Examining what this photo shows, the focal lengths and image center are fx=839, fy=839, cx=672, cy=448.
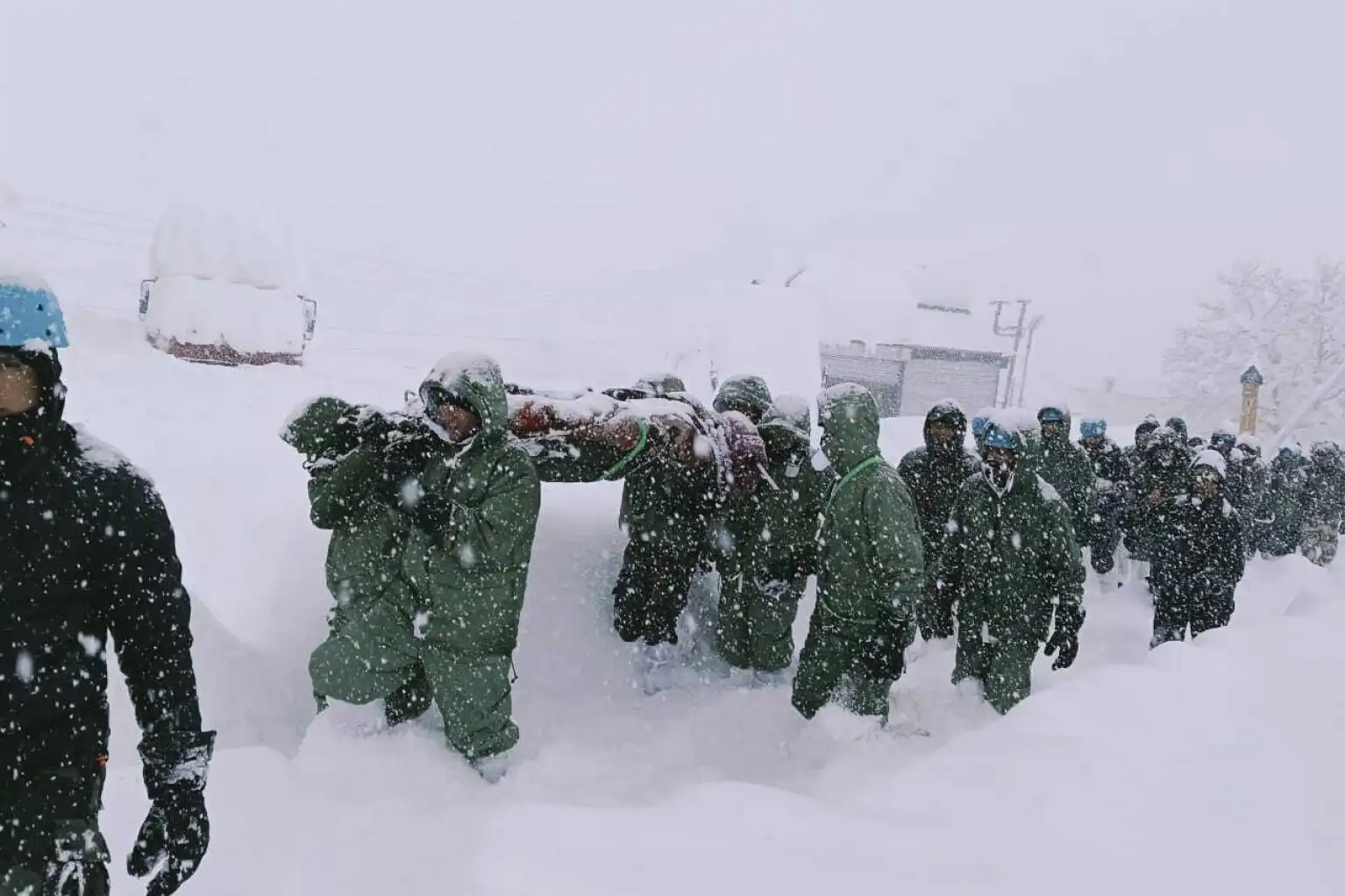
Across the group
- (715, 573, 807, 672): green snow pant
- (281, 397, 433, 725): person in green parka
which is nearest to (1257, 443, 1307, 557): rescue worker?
(715, 573, 807, 672): green snow pant

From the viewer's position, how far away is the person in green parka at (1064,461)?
7.60 m

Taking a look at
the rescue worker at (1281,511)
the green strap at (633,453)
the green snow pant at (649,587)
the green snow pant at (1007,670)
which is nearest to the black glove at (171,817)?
the green strap at (633,453)

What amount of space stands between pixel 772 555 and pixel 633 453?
1.24 meters

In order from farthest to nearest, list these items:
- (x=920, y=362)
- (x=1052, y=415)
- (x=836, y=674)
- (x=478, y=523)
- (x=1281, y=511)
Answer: (x=920, y=362)
(x=1281, y=511)
(x=1052, y=415)
(x=836, y=674)
(x=478, y=523)

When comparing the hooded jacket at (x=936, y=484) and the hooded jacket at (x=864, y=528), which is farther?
the hooded jacket at (x=936, y=484)

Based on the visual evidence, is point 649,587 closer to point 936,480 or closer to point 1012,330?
point 936,480

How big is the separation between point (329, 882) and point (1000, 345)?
35033 millimetres

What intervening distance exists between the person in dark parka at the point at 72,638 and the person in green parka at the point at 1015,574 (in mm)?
3902

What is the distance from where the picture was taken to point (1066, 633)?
4582 mm

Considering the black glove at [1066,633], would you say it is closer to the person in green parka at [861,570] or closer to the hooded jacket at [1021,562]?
the hooded jacket at [1021,562]

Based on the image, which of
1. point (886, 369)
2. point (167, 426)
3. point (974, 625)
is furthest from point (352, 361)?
point (886, 369)

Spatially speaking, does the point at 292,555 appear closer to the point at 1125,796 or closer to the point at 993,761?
the point at 993,761

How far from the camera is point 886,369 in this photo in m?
30.2

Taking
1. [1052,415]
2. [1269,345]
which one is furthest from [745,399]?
[1269,345]
